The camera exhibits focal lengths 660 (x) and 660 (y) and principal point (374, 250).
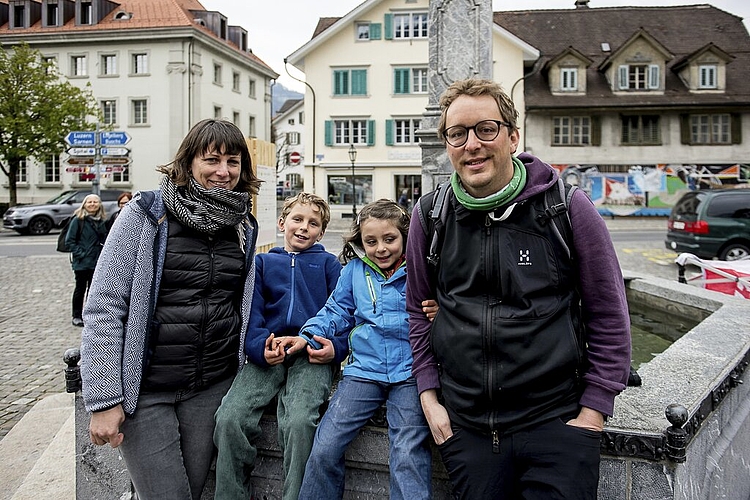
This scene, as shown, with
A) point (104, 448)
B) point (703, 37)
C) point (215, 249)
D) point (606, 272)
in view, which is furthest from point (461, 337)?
point (703, 37)

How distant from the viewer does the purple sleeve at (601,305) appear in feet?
6.84

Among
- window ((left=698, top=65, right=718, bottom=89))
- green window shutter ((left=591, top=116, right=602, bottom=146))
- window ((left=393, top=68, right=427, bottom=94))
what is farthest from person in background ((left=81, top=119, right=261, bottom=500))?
window ((left=698, top=65, right=718, bottom=89))

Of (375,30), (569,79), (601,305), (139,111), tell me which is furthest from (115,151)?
(139,111)

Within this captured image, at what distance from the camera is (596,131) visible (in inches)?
1316

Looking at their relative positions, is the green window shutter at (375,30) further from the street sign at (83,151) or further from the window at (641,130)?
the street sign at (83,151)

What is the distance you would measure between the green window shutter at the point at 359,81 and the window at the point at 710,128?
54.9 ft

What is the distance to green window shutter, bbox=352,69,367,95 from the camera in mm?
34656

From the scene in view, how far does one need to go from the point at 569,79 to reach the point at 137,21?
84.0ft

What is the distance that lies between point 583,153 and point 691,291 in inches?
1122

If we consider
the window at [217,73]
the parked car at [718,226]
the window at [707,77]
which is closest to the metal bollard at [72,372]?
the parked car at [718,226]

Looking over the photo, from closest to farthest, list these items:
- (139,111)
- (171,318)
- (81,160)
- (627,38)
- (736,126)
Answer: (171,318), (81,160), (736,126), (627,38), (139,111)

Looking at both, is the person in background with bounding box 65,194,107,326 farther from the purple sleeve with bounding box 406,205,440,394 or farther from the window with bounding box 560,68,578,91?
the window with bounding box 560,68,578,91

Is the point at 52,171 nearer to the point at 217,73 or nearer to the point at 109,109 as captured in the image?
the point at 109,109

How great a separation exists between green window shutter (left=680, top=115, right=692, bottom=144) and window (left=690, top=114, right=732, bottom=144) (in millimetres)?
225
